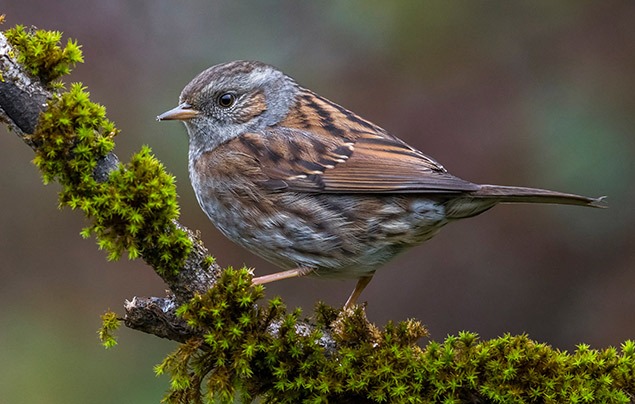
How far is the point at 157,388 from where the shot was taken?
654 centimetres

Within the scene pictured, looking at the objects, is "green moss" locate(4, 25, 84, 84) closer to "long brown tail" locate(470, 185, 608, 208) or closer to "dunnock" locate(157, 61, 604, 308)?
"dunnock" locate(157, 61, 604, 308)

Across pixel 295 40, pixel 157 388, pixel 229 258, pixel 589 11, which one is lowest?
pixel 157 388

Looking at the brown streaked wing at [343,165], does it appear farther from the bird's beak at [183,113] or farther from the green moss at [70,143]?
the green moss at [70,143]

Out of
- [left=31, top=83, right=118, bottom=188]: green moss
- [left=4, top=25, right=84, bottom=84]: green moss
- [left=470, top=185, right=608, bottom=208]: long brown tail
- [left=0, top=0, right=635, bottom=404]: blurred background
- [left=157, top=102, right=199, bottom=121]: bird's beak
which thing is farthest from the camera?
[left=0, top=0, right=635, bottom=404]: blurred background

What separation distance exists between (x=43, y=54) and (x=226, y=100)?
1.67m

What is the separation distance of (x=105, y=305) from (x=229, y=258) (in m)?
1.05

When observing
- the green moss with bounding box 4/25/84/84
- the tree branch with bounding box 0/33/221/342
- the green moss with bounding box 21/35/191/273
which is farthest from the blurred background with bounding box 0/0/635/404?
the green moss with bounding box 4/25/84/84

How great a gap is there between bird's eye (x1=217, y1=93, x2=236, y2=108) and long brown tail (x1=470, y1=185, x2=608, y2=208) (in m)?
1.57

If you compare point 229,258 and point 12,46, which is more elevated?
point 229,258

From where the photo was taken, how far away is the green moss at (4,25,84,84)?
384cm

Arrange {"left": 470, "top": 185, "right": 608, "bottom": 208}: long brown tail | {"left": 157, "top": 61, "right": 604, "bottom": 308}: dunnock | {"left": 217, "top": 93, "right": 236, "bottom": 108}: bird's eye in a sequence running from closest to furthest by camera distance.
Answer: {"left": 470, "top": 185, "right": 608, "bottom": 208}: long brown tail
{"left": 157, "top": 61, "right": 604, "bottom": 308}: dunnock
{"left": 217, "top": 93, "right": 236, "bottom": 108}: bird's eye

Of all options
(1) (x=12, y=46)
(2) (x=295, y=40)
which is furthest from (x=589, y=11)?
(1) (x=12, y=46)

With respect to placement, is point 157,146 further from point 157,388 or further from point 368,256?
point 368,256

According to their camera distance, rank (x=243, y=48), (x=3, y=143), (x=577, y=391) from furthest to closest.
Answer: (x=3, y=143), (x=243, y=48), (x=577, y=391)
